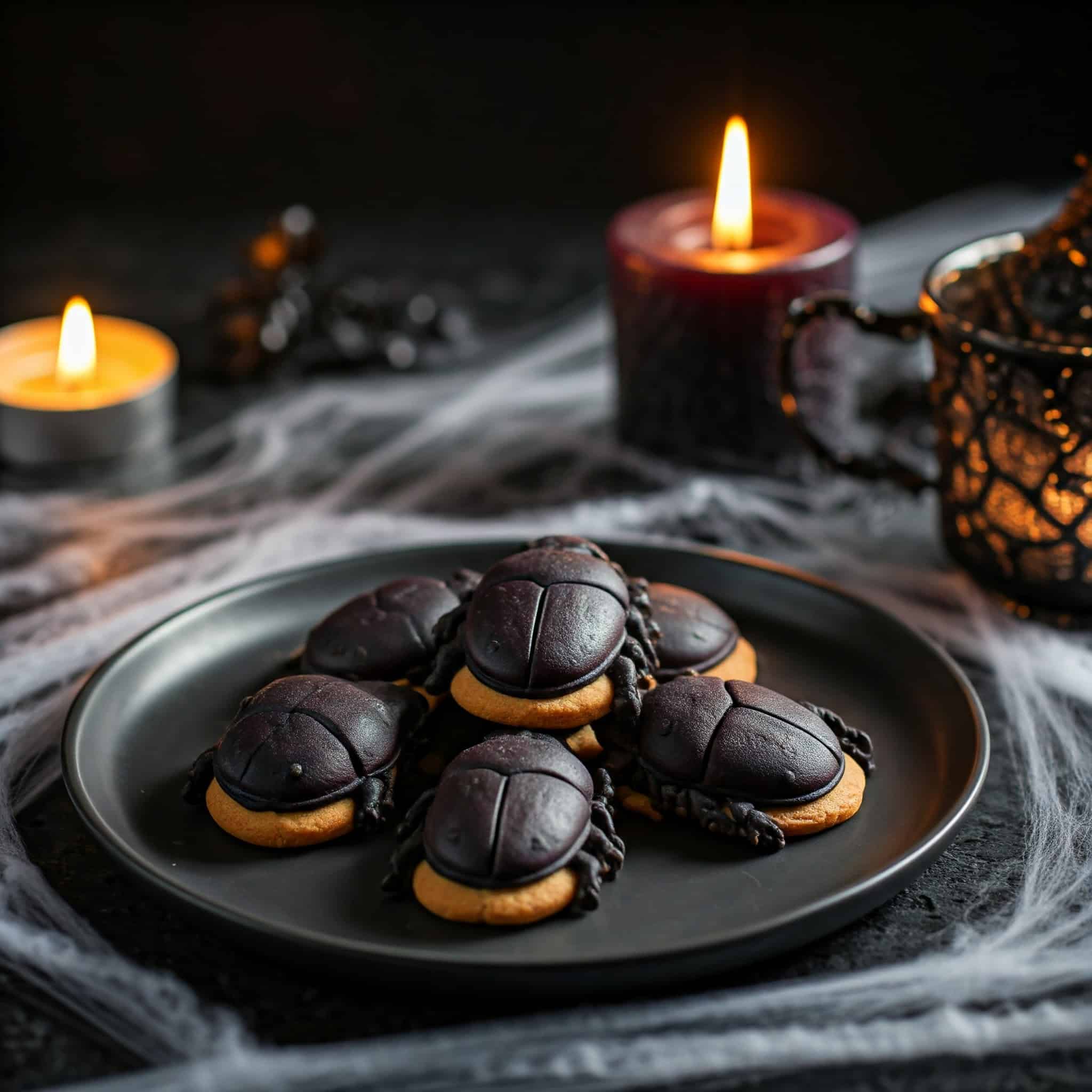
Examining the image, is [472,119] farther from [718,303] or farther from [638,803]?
[638,803]

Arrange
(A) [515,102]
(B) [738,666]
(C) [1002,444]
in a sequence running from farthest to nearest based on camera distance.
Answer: (A) [515,102] → (C) [1002,444] → (B) [738,666]

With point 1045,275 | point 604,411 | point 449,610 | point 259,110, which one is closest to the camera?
point 449,610

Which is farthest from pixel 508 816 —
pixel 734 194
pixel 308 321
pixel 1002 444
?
pixel 308 321

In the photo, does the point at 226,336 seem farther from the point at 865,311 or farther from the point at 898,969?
the point at 898,969

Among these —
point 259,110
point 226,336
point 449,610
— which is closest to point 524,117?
point 259,110

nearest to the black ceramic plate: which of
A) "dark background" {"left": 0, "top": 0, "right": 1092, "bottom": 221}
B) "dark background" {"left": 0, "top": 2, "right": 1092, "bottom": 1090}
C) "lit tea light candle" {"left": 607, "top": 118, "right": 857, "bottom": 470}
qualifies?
"lit tea light candle" {"left": 607, "top": 118, "right": 857, "bottom": 470}

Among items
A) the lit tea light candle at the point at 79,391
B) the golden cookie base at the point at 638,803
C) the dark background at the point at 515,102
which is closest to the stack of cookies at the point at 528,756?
the golden cookie base at the point at 638,803
